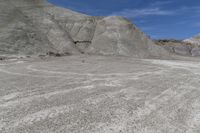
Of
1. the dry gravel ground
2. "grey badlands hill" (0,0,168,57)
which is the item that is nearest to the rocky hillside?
"grey badlands hill" (0,0,168,57)

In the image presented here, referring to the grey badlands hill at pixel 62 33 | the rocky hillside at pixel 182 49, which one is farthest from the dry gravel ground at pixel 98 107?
the rocky hillside at pixel 182 49

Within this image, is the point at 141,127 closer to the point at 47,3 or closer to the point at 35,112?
the point at 35,112

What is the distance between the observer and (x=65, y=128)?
209 inches

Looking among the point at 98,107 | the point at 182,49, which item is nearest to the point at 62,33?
the point at 98,107

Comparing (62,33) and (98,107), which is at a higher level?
(62,33)

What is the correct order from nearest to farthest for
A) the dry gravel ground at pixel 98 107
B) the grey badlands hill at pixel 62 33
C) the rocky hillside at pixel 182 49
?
the dry gravel ground at pixel 98 107 < the grey badlands hill at pixel 62 33 < the rocky hillside at pixel 182 49

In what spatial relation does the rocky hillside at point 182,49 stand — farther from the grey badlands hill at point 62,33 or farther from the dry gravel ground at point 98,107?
the dry gravel ground at point 98,107

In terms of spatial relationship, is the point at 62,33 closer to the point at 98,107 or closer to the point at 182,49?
the point at 98,107

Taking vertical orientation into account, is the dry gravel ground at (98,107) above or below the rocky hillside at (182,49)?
below

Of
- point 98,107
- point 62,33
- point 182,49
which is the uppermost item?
point 62,33

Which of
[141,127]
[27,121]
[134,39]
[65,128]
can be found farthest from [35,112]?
[134,39]

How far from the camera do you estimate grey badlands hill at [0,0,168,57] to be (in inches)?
1197

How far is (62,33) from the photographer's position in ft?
115

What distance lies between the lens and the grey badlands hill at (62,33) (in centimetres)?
3041
